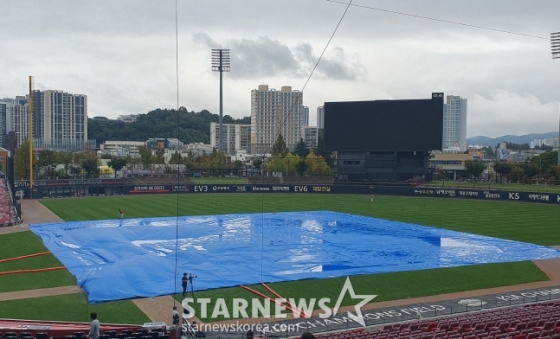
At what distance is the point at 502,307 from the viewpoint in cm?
1911

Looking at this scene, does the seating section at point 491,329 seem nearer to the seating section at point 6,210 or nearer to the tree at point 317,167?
the seating section at point 6,210

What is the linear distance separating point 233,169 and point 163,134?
3338 centimetres

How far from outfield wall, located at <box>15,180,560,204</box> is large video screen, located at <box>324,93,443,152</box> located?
541 centimetres

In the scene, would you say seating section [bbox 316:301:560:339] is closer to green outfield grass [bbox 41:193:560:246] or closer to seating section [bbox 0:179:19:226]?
green outfield grass [bbox 41:193:560:246]

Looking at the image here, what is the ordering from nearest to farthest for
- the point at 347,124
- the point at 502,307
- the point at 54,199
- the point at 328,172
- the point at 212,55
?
the point at 502,307 < the point at 54,199 < the point at 347,124 < the point at 212,55 < the point at 328,172

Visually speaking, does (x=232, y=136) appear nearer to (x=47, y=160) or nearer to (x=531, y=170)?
(x=47, y=160)

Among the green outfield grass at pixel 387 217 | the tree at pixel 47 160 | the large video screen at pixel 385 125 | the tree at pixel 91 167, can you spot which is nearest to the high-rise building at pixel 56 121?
the tree at pixel 47 160

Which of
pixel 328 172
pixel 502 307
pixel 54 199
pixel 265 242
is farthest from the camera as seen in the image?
pixel 328 172

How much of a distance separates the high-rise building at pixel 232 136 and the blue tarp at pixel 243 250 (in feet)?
324

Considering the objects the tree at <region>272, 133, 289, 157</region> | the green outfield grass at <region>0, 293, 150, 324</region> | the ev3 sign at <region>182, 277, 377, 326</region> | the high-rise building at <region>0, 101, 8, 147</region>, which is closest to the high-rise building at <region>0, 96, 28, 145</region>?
the high-rise building at <region>0, 101, 8, 147</region>

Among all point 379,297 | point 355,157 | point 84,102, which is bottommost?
point 379,297

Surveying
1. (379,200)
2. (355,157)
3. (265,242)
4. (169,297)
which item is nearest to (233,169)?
(355,157)

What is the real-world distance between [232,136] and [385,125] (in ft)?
324

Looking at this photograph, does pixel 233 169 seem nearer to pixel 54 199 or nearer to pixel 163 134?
pixel 163 134
